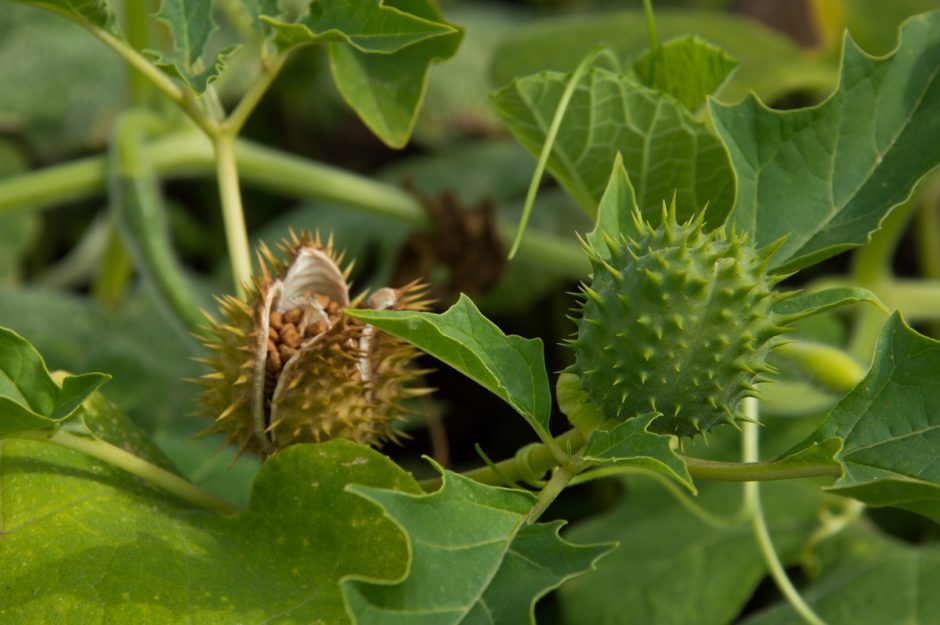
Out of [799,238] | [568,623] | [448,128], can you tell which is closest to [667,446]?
[799,238]

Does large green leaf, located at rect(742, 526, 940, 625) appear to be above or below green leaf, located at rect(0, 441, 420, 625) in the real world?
below

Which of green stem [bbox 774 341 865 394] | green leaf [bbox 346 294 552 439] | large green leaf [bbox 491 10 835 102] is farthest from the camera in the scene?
large green leaf [bbox 491 10 835 102]

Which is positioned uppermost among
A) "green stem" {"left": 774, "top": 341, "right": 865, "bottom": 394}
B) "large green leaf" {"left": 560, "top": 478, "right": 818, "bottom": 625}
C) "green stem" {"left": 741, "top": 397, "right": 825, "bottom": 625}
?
"green stem" {"left": 774, "top": 341, "right": 865, "bottom": 394}

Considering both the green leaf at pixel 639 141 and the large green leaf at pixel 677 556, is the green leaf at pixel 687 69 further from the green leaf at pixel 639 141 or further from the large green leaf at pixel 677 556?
the large green leaf at pixel 677 556

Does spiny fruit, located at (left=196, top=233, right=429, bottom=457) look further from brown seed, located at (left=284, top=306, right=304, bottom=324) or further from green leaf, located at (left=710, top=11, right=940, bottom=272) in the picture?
green leaf, located at (left=710, top=11, right=940, bottom=272)

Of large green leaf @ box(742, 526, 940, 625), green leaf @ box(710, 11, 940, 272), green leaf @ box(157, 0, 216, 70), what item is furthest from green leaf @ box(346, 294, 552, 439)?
large green leaf @ box(742, 526, 940, 625)

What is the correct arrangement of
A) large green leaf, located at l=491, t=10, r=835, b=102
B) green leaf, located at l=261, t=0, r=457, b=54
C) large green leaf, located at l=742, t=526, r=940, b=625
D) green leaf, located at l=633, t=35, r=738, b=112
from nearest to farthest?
1. green leaf, located at l=261, t=0, r=457, b=54
2. green leaf, located at l=633, t=35, r=738, b=112
3. large green leaf, located at l=742, t=526, r=940, b=625
4. large green leaf, located at l=491, t=10, r=835, b=102

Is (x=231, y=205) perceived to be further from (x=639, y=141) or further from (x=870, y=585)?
(x=870, y=585)

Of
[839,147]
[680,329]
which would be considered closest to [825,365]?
[839,147]
